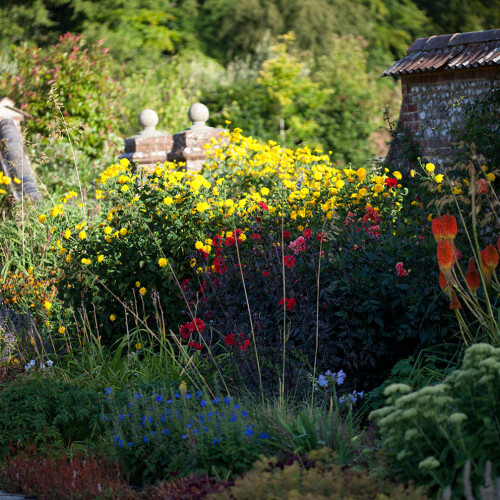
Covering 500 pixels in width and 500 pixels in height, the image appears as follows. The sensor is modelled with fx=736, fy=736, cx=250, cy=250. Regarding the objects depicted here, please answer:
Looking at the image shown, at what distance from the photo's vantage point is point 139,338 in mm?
5199

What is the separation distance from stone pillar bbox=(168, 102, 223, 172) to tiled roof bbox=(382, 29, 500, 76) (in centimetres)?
232

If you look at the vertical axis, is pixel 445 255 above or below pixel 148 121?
below

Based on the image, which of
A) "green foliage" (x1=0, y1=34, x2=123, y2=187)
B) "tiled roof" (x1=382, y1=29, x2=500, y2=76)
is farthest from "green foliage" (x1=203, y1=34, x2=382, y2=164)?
"tiled roof" (x1=382, y1=29, x2=500, y2=76)

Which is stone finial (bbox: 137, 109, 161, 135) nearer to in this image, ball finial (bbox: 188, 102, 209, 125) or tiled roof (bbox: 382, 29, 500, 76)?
ball finial (bbox: 188, 102, 209, 125)

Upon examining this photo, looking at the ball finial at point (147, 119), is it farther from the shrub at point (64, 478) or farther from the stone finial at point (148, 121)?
the shrub at point (64, 478)

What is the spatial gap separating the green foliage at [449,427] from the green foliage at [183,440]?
714mm

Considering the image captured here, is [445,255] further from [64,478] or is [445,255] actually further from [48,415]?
[48,415]

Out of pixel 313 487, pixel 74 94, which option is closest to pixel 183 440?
pixel 313 487

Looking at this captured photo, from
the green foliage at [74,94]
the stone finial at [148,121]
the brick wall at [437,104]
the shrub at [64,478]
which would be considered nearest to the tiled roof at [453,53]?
the brick wall at [437,104]

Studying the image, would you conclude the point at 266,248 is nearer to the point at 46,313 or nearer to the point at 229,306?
the point at 229,306

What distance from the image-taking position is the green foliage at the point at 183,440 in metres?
3.20

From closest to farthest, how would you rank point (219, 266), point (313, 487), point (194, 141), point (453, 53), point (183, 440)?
point (313, 487)
point (183, 440)
point (219, 266)
point (453, 53)
point (194, 141)

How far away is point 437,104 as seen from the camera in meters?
8.07

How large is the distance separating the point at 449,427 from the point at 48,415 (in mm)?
2303
